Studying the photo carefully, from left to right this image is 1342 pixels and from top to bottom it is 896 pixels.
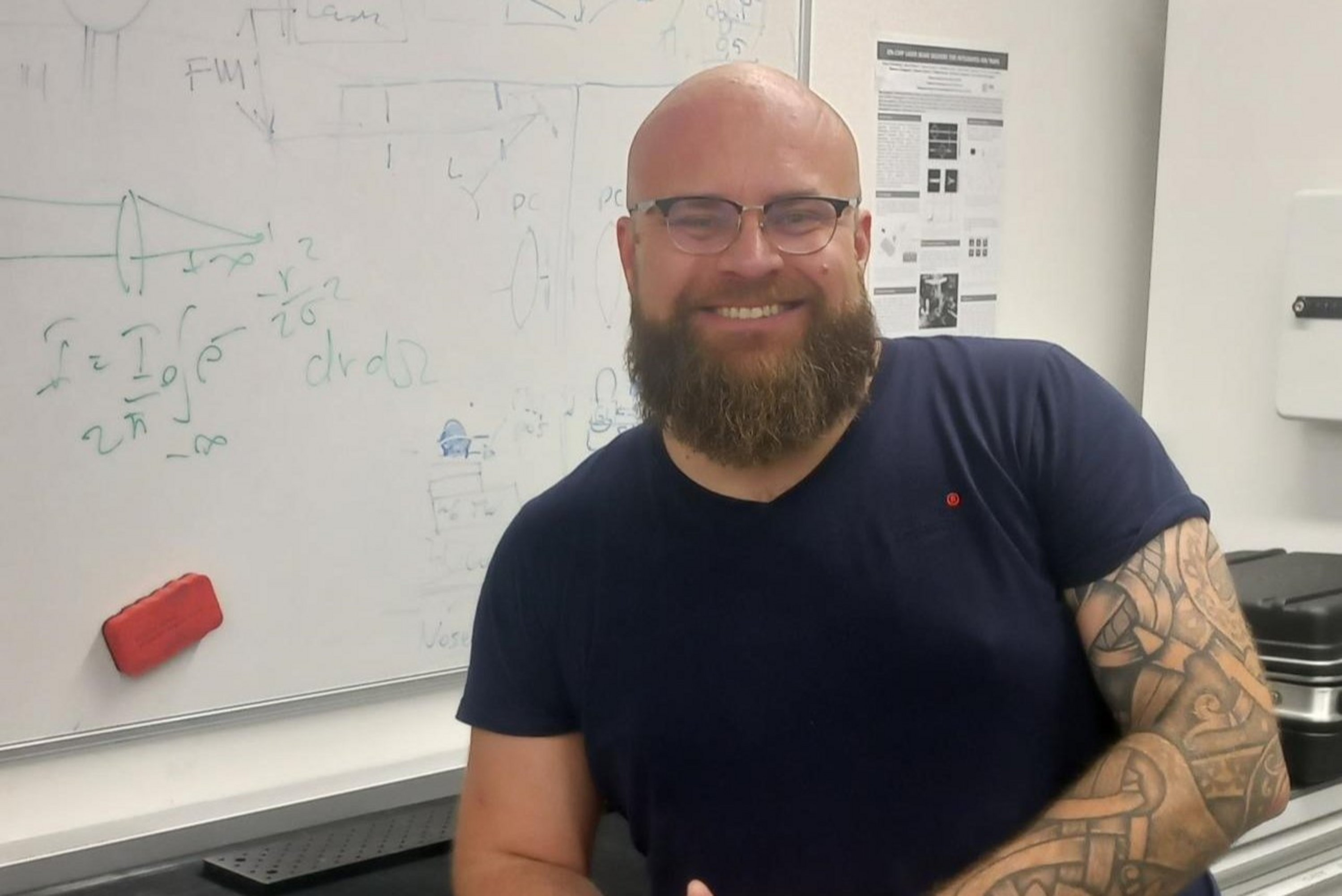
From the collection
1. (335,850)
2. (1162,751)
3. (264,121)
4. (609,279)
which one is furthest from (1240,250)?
(335,850)

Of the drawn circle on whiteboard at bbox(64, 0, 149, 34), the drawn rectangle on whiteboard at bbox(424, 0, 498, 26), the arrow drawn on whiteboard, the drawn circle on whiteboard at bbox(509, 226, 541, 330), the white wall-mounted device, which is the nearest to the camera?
the drawn circle on whiteboard at bbox(64, 0, 149, 34)

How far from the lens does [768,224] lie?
121 centimetres

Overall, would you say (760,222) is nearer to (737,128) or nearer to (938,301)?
(737,128)

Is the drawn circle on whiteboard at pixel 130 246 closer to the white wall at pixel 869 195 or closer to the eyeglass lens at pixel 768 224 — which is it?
the white wall at pixel 869 195

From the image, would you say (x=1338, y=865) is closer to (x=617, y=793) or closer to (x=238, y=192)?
(x=617, y=793)

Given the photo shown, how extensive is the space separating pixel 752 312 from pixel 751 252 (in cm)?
5

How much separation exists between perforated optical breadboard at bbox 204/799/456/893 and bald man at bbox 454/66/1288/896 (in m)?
0.30

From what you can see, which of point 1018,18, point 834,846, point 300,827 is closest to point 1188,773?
point 834,846

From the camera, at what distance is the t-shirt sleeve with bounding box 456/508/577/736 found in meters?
1.28

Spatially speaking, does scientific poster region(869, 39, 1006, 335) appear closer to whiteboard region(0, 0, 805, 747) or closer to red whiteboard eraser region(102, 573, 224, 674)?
whiteboard region(0, 0, 805, 747)

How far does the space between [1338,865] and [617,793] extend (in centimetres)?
128

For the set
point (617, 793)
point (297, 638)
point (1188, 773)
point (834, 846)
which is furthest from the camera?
Answer: point (297, 638)

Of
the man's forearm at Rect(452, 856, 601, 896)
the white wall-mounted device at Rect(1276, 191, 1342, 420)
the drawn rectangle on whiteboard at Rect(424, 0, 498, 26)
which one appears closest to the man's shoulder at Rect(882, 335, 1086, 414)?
the man's forearm at Rect(452, 856, 601, 896)

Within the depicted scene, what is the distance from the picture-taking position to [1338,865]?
1.99 metres
